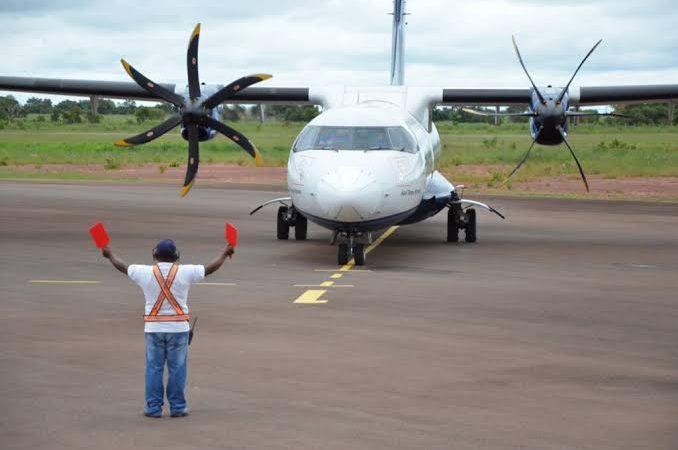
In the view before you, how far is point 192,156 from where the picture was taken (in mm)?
23922

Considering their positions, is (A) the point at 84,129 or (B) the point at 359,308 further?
(A) the point at 84,129

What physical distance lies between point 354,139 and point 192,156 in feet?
17.3

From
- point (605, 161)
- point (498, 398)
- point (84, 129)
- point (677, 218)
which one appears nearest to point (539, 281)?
point (498, 398)

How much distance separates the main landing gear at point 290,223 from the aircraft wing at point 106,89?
16.0 ft

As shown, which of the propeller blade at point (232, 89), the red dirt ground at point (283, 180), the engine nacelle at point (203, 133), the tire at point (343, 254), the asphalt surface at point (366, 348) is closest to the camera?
the asphalt surface at point (366, 348)

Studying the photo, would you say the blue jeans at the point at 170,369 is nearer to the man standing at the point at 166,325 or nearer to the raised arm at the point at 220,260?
the man standing at the point at 166,325

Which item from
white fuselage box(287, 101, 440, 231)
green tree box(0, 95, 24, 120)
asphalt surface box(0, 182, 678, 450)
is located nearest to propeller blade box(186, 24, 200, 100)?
asphalt surface box(0, 182, 678, 450)

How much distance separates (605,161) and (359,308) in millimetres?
47484

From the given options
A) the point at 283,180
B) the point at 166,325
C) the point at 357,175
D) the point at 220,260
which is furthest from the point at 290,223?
the point at 283,180

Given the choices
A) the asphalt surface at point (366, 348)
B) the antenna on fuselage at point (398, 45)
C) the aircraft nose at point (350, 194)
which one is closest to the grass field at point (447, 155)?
the antenna on fuselage at point (398, 45)

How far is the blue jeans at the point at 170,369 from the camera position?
8.90 metres

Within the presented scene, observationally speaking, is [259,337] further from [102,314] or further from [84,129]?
[84,129]

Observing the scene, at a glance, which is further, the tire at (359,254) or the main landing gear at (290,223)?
the main landing gear at (290,223)

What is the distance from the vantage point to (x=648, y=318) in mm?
14164
